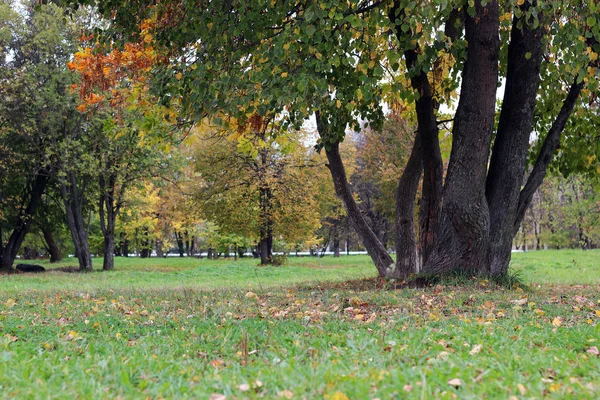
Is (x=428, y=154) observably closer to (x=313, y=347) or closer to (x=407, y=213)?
(x=407, y=213)

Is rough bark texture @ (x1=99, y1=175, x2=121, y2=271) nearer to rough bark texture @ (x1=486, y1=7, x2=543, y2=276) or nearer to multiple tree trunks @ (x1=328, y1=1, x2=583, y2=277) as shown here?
multiple tree trunks @ (x1=328, y1=1, x2=583, y2=277)

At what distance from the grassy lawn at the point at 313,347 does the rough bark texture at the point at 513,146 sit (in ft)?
3.40

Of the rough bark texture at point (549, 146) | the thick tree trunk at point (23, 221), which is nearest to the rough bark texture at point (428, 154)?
the rough bark texture at point (549, 146)

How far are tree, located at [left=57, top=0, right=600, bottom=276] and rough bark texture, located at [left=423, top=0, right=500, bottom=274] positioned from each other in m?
0.01

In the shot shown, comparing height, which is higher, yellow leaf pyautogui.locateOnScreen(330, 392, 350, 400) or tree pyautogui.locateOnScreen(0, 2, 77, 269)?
tree pyautogui.locateOnScreen(0, 2, 77, 269)

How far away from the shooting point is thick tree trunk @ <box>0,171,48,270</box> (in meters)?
23.4

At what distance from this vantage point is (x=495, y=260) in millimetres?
8258

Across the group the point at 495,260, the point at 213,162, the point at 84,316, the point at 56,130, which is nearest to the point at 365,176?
the point at 213,162

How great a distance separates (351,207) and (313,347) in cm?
687

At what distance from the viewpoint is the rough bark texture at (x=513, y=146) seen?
27.0 ft

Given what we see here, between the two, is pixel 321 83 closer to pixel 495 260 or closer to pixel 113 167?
pixel 495 260

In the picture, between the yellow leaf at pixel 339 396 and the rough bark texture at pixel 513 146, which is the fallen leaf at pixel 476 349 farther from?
the rough bark texture at pixel 513 146

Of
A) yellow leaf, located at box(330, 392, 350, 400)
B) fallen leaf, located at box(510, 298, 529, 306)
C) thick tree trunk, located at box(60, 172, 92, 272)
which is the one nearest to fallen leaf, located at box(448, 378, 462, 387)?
yellow leaf, located at box(330, 392, 350, 400)

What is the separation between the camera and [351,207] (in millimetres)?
10961
